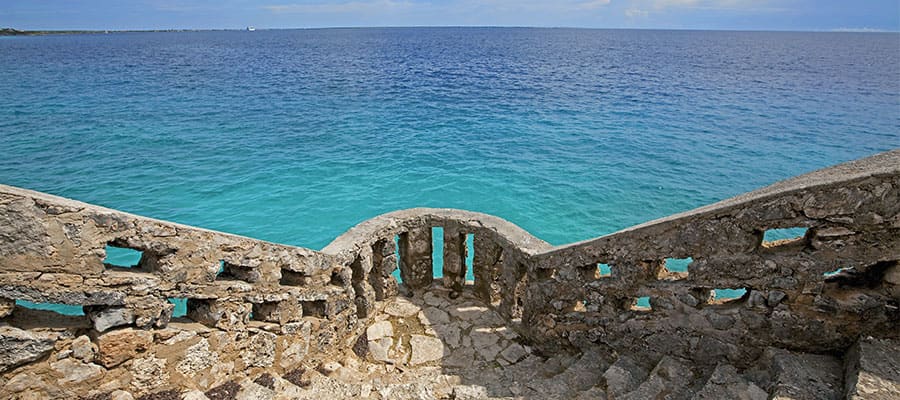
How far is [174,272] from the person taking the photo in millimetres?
4273

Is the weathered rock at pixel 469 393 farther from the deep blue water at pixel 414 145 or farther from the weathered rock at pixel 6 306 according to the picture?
the deep blue water at pixel 414 145

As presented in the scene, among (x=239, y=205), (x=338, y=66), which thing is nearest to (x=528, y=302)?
(x=239, y=205)

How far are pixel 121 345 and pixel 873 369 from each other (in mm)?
6428

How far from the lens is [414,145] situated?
24.4 m

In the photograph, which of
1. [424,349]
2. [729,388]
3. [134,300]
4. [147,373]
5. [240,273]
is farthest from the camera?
[424,349]

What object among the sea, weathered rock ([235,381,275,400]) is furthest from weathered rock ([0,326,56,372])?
the sea

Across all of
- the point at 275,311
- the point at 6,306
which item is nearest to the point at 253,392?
the point at 275,311

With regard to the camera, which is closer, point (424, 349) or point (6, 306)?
point (6, 306)

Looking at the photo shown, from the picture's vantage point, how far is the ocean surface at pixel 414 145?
56.9ft

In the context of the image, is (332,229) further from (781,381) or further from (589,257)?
(781,381)

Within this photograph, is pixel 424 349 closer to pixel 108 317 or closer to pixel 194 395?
pixel 194 395

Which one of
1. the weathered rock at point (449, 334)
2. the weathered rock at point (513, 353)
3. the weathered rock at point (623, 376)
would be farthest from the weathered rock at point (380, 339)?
the weathered rock at point (623, 376)

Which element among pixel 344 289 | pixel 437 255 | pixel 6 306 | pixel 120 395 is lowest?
pixel 437 255

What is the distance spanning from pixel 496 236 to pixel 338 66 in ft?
201
